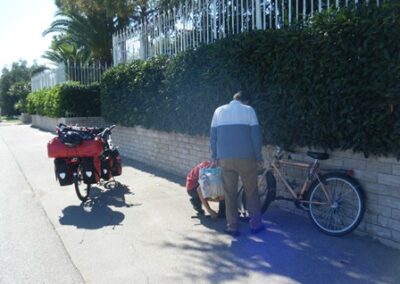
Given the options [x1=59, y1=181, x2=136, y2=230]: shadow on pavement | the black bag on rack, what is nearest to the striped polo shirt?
[x1=59, y1=181, x2=136, y2=230]: shadow on pavement

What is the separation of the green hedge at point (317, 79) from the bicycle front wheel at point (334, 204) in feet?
1.46

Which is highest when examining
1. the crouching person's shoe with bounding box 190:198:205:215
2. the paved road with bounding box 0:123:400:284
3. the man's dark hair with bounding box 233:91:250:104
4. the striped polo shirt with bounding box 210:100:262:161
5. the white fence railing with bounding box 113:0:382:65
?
the white fence railing with bounding box 113:0:382:65

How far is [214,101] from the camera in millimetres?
8102

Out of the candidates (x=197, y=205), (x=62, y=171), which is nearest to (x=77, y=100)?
(x=62, y=171)

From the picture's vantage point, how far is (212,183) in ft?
20.2

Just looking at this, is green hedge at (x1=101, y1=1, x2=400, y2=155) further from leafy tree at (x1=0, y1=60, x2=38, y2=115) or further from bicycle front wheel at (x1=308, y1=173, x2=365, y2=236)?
leafy tree at (x1=0, y1=60, x2=38, y2=115)

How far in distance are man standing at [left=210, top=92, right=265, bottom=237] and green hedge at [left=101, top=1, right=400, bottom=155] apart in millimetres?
819

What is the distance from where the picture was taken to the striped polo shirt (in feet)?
18.5

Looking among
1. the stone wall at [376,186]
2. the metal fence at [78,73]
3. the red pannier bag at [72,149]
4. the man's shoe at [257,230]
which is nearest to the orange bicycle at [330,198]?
the stone wall at [376,186]

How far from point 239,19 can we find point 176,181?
3684mm

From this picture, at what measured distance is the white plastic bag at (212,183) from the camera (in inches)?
242

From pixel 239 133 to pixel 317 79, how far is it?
124 centimetres

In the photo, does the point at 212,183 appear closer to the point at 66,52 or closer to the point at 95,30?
the point at 95,30

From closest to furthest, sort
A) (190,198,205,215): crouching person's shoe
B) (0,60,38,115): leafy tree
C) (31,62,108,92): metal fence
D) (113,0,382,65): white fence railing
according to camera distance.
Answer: (113,0,382,65): white fence railing < (190,198,205,215): crouching person's shoe < (31,62,108,92): metal fence < (0,60,38,115): leafy tree
